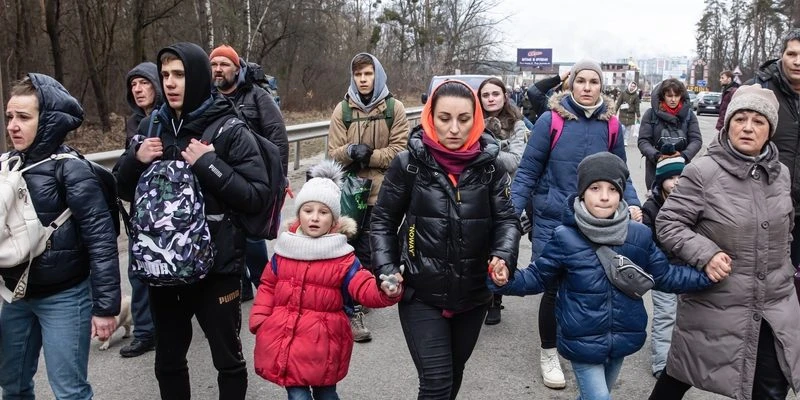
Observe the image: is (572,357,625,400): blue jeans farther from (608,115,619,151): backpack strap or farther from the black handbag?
(608,115,619,151): backpack strap

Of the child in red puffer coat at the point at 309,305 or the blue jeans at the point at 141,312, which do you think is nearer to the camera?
the child in red puffer coat at the point at 309,305

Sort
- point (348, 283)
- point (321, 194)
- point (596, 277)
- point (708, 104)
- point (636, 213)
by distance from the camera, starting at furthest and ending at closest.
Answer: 1. point (708, 104)
2. point (636, 213)
3. point (321, 194)
4. point (348, 283)
5. point (596, 277)

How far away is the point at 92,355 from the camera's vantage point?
15.5ft

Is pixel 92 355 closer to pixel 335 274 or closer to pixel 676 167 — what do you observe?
pixel 335 274

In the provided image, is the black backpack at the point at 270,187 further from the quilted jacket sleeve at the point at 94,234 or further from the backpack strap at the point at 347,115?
the backpack strap at the point at 347,115

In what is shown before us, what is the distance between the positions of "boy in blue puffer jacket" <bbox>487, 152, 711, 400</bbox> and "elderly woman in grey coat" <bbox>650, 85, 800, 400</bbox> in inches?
5.4

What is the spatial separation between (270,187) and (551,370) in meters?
2.24

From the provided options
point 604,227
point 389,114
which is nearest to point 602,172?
point 604,227

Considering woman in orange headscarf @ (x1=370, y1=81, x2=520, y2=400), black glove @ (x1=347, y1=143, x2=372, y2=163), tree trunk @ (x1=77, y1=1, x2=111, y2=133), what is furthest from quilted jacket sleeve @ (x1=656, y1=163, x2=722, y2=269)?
tree trunk @ (x1=77, y1=1, x2=111, y2=133)

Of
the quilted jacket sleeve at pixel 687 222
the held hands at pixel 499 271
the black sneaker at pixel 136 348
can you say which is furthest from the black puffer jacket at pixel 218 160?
the quilted jacket sleeve at pixel 687 222

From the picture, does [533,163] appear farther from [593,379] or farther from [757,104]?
[593,379]

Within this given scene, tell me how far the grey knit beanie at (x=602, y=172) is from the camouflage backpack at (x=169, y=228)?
178cm

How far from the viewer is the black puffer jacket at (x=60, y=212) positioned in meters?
3.00

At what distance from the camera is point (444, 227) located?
308cm
